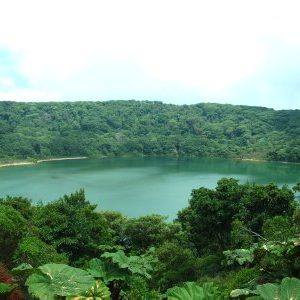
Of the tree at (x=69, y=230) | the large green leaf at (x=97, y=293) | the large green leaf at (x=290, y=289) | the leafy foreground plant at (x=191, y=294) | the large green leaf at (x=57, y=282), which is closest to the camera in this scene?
the large green leaf at (x=290, y=289)

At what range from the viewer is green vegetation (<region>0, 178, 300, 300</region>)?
5.41m

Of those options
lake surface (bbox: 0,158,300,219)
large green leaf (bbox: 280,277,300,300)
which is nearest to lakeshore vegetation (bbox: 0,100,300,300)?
large green leaf (bbox: 280,277,300,300)

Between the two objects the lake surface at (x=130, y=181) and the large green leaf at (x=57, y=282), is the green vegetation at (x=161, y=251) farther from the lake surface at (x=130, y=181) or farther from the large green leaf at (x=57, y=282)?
the lake surface at (x=130, y=181)

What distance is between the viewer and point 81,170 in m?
109

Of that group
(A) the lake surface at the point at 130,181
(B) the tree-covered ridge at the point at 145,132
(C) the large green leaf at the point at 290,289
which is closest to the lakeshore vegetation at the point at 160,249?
(C) the large green leaf at the point at 290,289

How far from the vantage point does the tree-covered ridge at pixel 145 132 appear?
141m

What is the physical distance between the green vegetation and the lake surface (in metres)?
27.5

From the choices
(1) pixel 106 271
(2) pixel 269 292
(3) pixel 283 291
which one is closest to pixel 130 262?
(1) pixel 106 271

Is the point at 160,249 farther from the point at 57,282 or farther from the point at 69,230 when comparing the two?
the point at 57,282

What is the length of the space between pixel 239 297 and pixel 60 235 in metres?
14.1

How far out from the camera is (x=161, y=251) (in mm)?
17266

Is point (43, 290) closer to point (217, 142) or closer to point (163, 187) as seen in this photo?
point (163, 187)

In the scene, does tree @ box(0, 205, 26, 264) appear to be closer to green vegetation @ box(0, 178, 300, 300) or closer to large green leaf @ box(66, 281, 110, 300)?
green vegetation @ box(0, 178, 300, 300)

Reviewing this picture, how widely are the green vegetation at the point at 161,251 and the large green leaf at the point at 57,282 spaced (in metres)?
0.01
